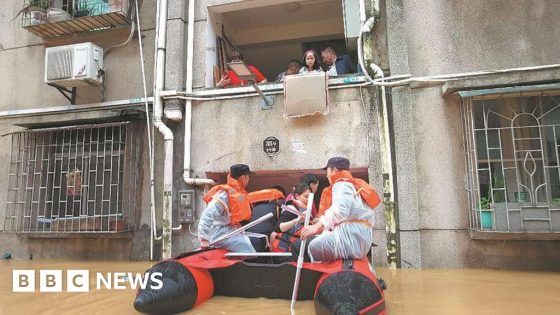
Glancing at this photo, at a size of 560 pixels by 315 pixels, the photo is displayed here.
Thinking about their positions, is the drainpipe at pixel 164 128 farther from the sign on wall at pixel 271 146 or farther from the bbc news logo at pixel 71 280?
the sign on wall at pixel 271 146

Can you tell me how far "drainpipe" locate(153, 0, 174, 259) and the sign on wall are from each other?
66.3 inches

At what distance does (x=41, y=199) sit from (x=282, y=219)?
550 cm

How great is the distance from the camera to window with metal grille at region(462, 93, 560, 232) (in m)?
5.73

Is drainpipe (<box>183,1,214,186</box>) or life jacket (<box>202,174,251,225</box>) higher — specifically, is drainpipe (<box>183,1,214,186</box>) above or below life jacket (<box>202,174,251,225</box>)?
above

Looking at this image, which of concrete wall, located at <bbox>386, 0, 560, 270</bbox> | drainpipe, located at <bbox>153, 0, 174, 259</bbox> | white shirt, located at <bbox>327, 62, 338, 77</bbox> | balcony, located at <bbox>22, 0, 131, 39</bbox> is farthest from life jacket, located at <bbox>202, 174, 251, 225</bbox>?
balcony, located at <bbox>22, 0, 131, 39</bbox>

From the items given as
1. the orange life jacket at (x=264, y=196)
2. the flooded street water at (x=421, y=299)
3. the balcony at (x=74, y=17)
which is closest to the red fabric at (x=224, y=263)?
the flooded street water at (x=421, y=299)

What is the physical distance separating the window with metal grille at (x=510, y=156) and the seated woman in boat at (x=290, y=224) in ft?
8.35

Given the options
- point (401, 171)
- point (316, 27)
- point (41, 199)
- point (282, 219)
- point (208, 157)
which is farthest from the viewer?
point (316, 27)

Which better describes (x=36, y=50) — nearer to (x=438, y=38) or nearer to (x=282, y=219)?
(x=282, y=219)

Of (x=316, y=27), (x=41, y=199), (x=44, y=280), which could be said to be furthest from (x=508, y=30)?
(x=41, y=199)

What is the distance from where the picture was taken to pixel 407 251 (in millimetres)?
6043

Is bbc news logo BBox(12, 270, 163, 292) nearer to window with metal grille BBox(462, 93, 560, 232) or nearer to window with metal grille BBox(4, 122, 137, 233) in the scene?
window with metal grille BBox(4, 122, 137, 233)

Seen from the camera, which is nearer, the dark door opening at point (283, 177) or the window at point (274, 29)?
the dark door opening at point (283, 177)

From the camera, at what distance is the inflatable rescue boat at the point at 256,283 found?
11.6 ft
